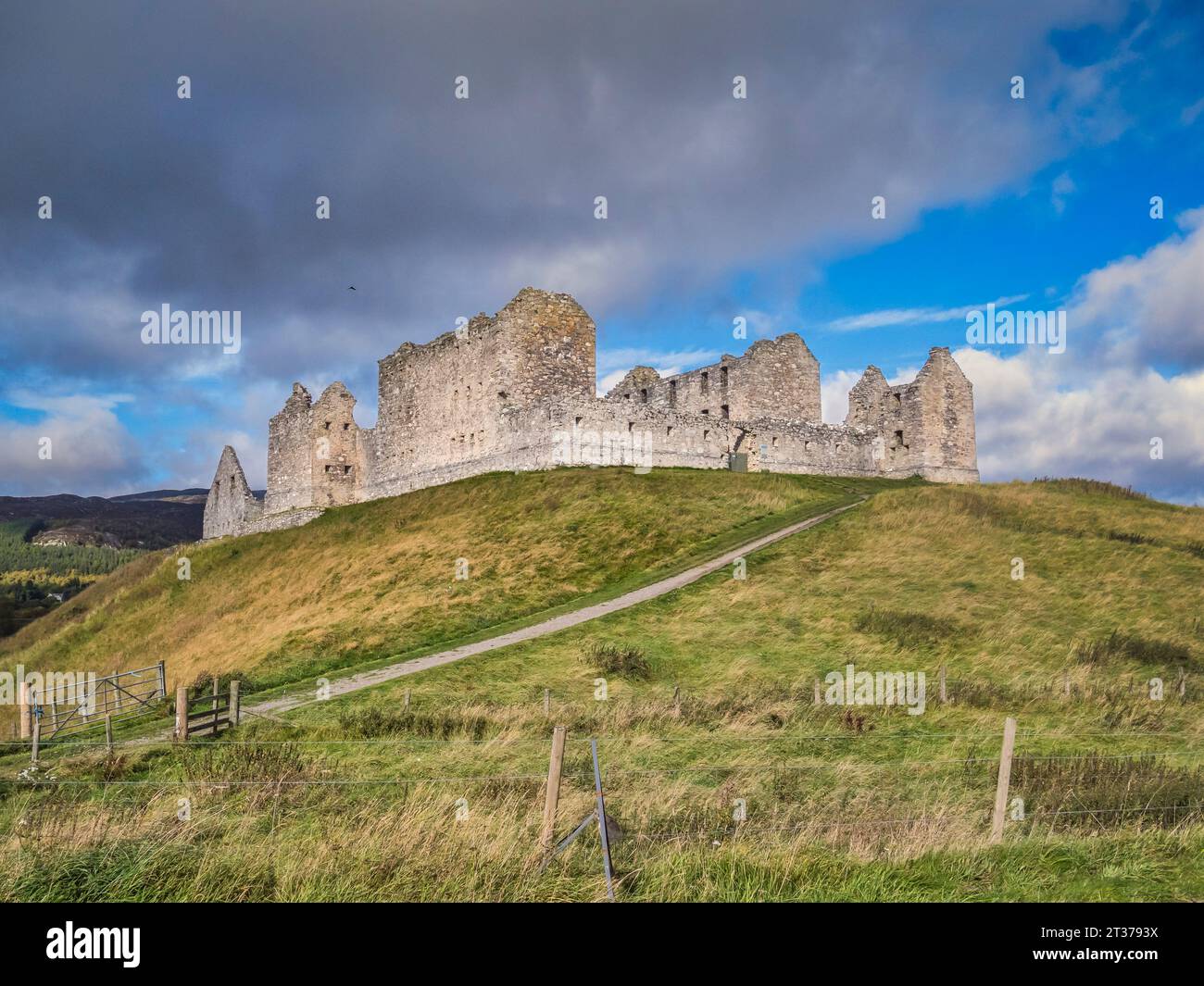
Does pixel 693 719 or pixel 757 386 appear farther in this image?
pixel 757 386

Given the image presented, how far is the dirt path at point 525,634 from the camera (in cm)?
2600

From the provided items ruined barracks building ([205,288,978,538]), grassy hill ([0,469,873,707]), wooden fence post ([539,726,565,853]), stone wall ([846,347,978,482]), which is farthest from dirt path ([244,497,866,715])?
stone wall ([846,347,978,482])

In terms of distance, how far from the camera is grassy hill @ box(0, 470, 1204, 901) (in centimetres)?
1035

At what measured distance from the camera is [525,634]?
101 feet

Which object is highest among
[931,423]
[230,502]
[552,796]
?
[931,423]

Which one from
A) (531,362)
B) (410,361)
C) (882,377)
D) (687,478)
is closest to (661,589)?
(687,478)

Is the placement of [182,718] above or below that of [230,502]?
below

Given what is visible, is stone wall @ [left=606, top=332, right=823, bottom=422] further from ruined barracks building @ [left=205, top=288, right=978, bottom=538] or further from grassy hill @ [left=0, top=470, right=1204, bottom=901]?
grassy hill @ [left=0, top=470, right=1204, bottom=901]

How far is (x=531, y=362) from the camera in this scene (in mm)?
54500

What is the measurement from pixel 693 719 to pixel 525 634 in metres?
10.7

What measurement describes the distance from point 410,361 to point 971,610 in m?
42.3

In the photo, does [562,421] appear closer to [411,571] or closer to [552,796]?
[411,571]

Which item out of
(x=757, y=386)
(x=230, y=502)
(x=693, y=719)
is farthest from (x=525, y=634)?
(x=230, y=502)
